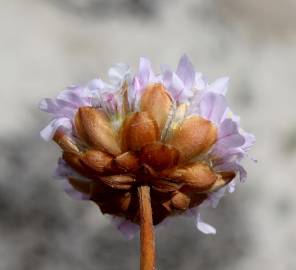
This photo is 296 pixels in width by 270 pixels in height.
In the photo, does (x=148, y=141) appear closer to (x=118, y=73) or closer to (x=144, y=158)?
(x=144, y=158)

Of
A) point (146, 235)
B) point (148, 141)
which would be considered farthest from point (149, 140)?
point (146, 235)

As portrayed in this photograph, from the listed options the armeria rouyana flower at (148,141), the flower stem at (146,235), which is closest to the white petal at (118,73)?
the armeria rouyana flower at (148,141)

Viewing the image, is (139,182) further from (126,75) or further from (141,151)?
(126,75)

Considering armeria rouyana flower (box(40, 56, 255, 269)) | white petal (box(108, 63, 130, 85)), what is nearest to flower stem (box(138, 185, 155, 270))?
armeria rouyana flower (box(40, 56, 255, 269))

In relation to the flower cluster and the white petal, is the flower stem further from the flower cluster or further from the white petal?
the white petal

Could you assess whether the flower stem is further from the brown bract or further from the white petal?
the white petal

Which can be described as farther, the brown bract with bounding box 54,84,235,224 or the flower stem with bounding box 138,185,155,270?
the brown bract with bounding box 54,84,235,224

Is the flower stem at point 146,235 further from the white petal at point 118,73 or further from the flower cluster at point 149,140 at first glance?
the white petal at point 118,73

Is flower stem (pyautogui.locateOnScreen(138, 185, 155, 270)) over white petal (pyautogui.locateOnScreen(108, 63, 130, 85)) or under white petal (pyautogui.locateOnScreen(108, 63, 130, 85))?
under

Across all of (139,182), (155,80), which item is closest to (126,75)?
(155,80)
